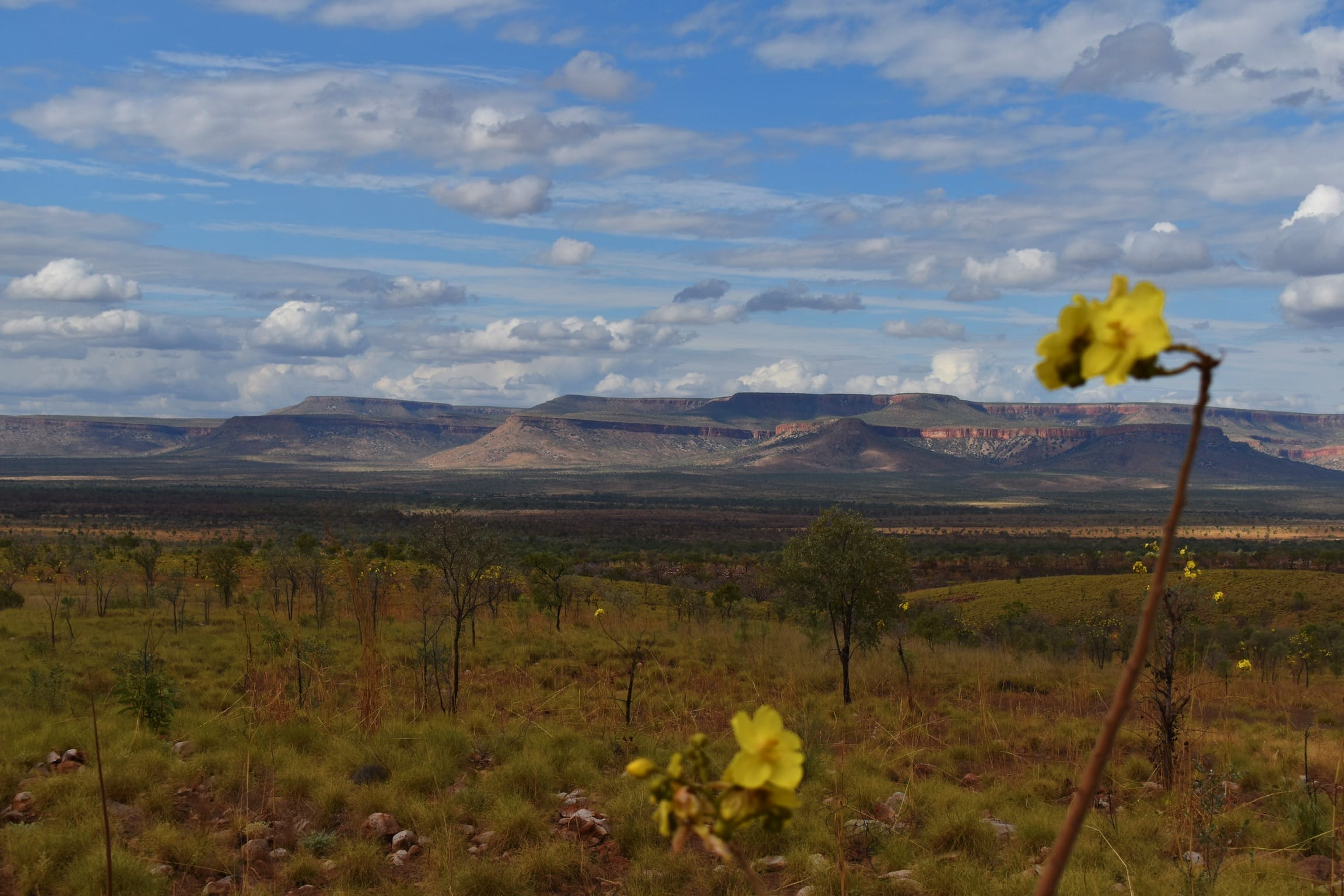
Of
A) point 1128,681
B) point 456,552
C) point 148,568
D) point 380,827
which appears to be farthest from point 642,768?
point 148,568

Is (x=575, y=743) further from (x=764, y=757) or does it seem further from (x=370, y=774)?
(x=764, y=757)

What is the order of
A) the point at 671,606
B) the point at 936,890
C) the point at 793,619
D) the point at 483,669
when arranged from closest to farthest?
the point at 936,890
the point at 483,669
the point at 793,619
the point at 671,606

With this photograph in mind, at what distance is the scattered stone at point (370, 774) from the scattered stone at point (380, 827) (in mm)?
817

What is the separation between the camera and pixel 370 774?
8.41m

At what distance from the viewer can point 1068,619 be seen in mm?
35188

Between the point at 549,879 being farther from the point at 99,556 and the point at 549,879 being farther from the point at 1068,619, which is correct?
the point at 99,556

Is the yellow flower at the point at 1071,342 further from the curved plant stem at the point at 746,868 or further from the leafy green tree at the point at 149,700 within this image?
the leafy green tree at the point at 149,700

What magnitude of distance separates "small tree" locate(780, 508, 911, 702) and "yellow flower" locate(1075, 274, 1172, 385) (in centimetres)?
1490

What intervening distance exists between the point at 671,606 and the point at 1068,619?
16.8 metres

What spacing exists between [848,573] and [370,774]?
31.3ft

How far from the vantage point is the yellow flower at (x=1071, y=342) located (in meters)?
1.18

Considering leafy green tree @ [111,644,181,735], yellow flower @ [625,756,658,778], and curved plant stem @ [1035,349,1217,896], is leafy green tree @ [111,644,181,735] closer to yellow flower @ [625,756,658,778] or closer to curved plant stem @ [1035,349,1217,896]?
yellow flower @ [625,756,658,778]

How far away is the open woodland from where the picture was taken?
21.0 ft

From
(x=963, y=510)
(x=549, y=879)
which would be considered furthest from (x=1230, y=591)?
(x=963, y=510)
